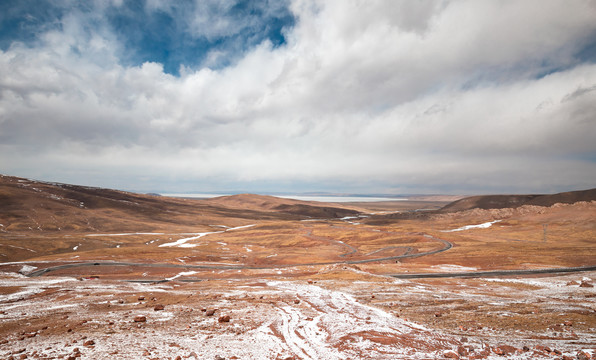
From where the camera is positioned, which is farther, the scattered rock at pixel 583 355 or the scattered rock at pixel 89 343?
the scattered rock at pixel 89 343

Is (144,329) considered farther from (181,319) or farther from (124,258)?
(124,258)

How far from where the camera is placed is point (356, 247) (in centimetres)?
12300

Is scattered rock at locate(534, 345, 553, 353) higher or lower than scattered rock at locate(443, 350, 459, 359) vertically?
higher

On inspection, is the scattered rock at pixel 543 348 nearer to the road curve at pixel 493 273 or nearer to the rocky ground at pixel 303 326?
the rocky ground at pixel 303 326

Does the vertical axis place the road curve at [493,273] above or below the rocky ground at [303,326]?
below

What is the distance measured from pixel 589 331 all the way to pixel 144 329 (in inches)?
1197

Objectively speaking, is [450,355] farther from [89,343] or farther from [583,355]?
[89,343]

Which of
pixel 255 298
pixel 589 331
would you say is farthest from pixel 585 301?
pixel 255 298

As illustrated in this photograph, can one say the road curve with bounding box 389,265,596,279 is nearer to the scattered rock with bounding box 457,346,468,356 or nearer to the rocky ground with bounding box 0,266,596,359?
the rocky ground with bounding box 0,266,596,359

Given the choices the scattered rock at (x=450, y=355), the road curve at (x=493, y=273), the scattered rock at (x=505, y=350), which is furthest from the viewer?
the road curve at (x=493, y=273)

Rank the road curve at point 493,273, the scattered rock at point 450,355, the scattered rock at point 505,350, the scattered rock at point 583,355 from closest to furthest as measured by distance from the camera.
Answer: the scattered rock at point 583,355 → the scattered rock at point 450,355 → the scattered rock at point 505,350 → the road curve at point 493,273

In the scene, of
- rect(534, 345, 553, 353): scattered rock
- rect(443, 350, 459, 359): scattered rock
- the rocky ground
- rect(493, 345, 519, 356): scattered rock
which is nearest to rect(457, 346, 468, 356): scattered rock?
the rocky ground

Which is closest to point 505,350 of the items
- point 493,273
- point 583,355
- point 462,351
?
point 462,351

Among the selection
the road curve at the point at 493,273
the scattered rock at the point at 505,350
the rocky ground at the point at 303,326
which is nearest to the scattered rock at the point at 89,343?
the rocky ground at the point at 303,326
